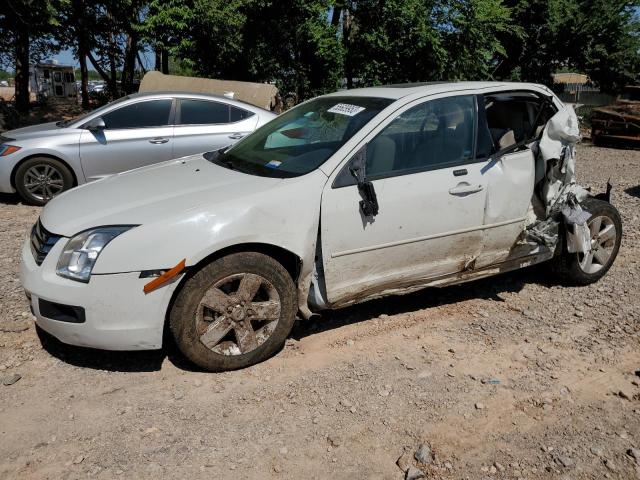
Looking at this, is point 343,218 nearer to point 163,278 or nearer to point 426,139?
point 426,139

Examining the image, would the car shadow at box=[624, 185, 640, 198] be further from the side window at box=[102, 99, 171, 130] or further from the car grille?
the car grille

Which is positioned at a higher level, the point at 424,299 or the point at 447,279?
the point at 447,279

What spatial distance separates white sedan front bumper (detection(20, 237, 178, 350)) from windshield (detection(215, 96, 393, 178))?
113 cm

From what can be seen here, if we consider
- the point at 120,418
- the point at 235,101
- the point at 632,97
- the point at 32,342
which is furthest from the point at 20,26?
the point at 632,97

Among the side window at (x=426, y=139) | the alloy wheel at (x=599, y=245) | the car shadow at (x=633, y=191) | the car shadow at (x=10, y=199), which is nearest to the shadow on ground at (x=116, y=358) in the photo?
the side window at (x=426, y=139)

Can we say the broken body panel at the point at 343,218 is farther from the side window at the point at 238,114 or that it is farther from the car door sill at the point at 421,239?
the side window at the point at 238,114

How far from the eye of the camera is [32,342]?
3.94 metres

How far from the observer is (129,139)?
769 centimetres

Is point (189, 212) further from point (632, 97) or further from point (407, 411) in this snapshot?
point (632, 97)

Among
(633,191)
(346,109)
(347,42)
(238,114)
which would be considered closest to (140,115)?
(238,114)

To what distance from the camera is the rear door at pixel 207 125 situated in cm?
788

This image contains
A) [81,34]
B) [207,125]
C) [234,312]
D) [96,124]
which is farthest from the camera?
[81,34]

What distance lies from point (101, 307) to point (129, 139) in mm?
4945

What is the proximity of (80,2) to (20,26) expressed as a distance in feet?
6.03
